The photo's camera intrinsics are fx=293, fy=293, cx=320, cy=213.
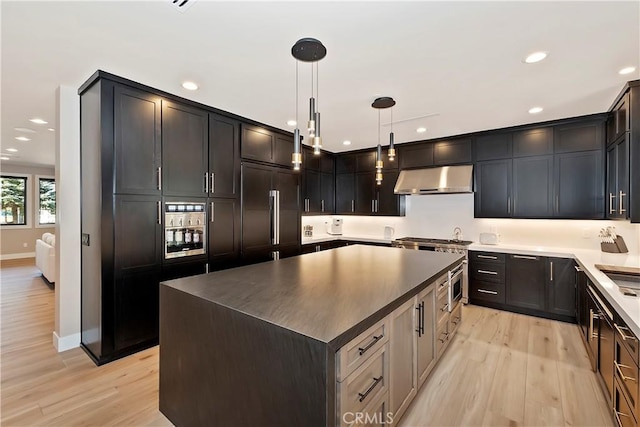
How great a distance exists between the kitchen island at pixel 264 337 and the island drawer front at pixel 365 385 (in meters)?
0.08

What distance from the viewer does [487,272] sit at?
4.16 m

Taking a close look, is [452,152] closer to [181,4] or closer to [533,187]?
[533,187]

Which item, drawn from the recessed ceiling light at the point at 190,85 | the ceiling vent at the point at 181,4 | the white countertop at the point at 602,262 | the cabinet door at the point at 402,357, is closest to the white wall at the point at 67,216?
the recessed ceiling light at the point at 190,85

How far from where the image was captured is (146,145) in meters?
2.89

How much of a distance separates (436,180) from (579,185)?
1.75 meters

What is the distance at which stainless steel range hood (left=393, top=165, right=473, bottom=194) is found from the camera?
4449mm

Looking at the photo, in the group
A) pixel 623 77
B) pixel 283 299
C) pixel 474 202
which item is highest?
pixel 623 77

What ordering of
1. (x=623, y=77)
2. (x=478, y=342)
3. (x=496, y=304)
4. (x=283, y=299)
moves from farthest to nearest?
(x=496, y=304), (x=478, y=342), (x=623, y=77), (x=283, y=299)

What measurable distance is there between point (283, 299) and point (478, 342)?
2603mm

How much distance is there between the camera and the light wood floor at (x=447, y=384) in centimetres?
200

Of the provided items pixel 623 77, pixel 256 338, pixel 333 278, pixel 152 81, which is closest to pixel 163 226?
pixel 152 81

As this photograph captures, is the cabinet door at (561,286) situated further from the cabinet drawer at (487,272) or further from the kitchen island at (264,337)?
the kitchen island at (264,337)

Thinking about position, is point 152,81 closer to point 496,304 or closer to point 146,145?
point 146,145

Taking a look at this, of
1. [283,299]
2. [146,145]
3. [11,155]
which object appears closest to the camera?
[283,299]
